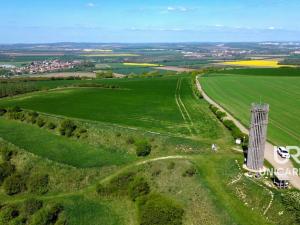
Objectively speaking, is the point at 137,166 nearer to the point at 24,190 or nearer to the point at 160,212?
the point at 160,212

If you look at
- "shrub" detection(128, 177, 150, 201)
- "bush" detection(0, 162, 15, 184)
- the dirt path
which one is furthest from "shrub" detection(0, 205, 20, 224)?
"shrub" detection(128, 177, 150, 201)

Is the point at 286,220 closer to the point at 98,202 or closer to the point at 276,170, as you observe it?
the point at 276,170

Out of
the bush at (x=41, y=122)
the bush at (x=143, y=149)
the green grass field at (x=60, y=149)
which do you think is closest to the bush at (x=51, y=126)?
the green grass field at (x=60, y=149)

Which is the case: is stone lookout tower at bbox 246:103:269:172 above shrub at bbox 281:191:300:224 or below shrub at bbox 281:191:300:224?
above

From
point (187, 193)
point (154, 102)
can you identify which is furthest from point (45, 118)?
point (187, 193)

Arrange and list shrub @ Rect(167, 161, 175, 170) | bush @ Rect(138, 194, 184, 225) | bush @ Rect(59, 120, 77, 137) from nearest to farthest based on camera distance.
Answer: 1. bush @ Rect(138, 194, 184, 225)
2. shrub @ Rect(167, 161, 175, 170)
3. bush @ Rect(59, 120, 77, 137)

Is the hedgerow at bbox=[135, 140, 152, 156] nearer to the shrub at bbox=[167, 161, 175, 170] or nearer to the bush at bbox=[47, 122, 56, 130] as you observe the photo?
the shrub at bbox=[167, 161, 175, 170]

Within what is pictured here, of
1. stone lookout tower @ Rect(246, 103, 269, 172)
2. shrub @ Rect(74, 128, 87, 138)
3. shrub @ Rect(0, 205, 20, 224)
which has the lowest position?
shrub @ Rect(0, 205, 20, 224)
